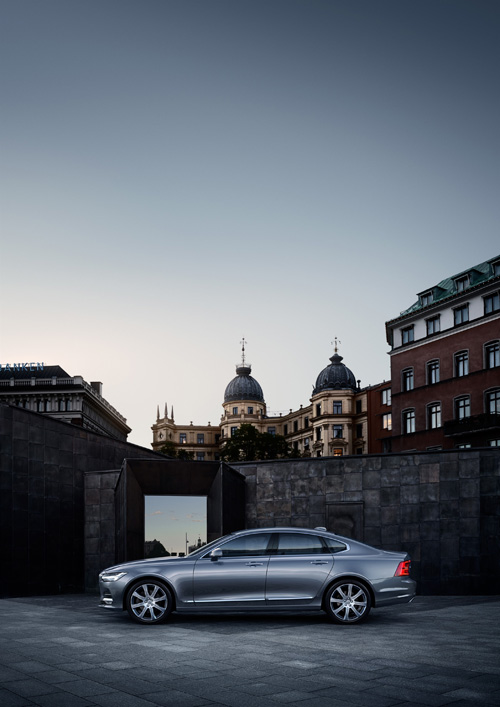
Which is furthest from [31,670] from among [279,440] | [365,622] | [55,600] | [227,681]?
[279,440]

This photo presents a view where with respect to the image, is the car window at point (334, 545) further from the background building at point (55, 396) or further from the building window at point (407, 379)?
the background building at point (55, 396)

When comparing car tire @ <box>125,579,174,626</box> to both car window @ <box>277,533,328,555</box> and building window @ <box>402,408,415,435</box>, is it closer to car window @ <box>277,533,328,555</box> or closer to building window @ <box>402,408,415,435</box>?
car window @ <box>277,533,328,555</box>

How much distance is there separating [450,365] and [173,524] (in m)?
36.8

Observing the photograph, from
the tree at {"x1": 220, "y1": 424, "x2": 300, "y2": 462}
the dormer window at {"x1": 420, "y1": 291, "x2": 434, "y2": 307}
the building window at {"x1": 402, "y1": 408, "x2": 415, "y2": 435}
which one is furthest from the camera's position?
the tree at {"x1": 220, "y1": 424, "x2": 300, "y2": 462}

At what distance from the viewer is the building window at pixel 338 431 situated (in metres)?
105

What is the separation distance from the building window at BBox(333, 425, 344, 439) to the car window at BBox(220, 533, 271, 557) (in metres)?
94.4

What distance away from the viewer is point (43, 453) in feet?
63.3

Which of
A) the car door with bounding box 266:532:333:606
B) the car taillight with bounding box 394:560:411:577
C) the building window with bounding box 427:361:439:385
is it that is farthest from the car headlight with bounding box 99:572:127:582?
the building window with bounding box 427:361:439:385

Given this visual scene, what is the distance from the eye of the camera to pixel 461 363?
169 ft

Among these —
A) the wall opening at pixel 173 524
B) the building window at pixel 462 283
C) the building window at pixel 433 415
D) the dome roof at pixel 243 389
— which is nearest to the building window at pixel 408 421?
the building window at pixel 433 415

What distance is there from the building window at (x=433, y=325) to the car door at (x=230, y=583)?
44511 millimetres

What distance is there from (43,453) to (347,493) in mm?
8069

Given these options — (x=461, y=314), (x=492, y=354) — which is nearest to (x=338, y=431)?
(x=461, y=314)

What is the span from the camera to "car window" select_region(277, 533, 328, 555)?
11.9 metres
